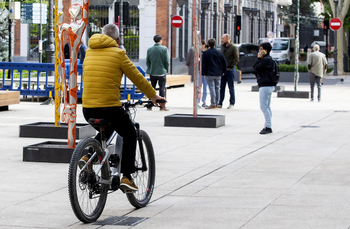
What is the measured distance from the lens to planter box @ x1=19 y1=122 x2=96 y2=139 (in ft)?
38.7

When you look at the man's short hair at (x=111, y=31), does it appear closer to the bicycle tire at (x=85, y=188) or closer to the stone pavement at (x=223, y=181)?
the bicycle tire at (x=85, y=188)

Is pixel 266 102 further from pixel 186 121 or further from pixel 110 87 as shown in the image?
pixel 110 87

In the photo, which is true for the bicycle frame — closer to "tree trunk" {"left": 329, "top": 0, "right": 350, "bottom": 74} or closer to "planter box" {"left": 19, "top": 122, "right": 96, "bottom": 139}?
"planter box" {"left": 19, "top": 122, "right": 96, "bottom": 139}

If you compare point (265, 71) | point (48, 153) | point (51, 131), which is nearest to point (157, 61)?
point (265, 71)

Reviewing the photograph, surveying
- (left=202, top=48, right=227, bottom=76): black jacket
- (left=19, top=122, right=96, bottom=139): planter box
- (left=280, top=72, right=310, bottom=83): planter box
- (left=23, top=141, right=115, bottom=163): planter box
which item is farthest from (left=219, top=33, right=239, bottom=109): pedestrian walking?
(left=280, top=72, right=310, bottom=83): planter box

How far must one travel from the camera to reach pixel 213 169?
944 centimetres

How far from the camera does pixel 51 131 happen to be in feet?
39.2

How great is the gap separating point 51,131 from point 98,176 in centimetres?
569

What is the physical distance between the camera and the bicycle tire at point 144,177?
7098 millimetres

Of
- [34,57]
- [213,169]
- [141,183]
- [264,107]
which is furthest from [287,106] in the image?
[34,57]

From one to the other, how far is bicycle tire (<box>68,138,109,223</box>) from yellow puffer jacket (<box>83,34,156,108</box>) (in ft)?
1.46

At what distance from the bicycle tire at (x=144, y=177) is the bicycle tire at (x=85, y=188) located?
55 centimetres

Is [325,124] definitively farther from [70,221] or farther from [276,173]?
[70,221]

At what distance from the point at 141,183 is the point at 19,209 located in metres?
1.19
